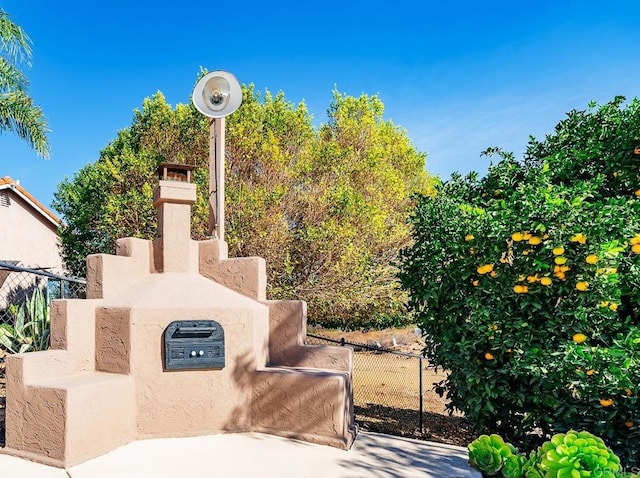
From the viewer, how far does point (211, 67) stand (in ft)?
45.7

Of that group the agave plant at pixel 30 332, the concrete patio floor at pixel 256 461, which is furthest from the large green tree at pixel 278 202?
the concrete patio floor at pixel 256 461

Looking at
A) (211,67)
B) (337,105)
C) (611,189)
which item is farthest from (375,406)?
(337,105)

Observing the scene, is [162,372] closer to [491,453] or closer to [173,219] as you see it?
[173,219]

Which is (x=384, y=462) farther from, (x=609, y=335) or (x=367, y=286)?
(x=367, y=286)

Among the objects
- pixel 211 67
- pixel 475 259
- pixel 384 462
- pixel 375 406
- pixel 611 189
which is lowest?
pixel 375 406

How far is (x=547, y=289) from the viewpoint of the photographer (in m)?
4.52

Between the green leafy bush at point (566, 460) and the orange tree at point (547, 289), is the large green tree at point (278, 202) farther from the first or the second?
the green leafy bush at point (566, 460)

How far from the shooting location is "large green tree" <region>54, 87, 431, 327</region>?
42.2ft

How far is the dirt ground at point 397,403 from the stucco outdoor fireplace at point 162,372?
3.58 feet

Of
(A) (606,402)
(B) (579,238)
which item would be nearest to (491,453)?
(A) (606,402)

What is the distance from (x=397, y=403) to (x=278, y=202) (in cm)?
606

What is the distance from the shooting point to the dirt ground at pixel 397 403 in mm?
7410

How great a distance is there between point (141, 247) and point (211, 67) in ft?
31.5

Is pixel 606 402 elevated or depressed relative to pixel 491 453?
elevated
